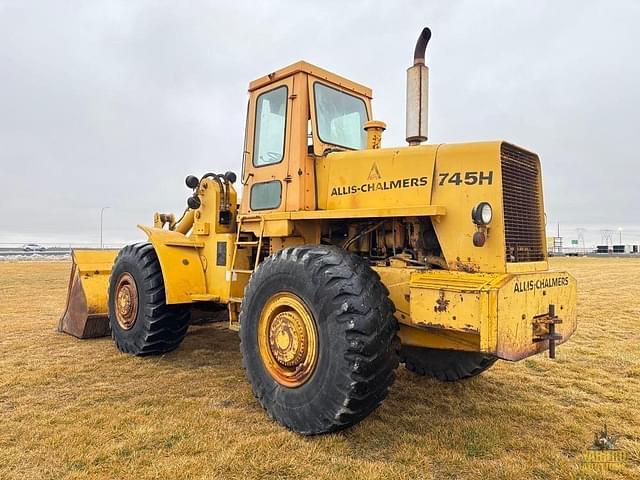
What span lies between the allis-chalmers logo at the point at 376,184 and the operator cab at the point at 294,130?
41 centimetres

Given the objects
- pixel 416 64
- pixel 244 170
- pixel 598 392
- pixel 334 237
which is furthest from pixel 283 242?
pixel 598 392

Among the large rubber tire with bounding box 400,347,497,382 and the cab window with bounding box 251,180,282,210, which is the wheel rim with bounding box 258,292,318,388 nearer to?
the cab window with bounding box 251,180,282,210

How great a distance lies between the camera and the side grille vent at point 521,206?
3975mm

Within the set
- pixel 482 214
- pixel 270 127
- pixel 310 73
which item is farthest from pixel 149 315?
pixel 482 214

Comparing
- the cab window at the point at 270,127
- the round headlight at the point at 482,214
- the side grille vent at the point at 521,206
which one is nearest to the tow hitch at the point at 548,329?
the side grille vent at the point at 521,206

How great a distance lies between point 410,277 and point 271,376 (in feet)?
4.79

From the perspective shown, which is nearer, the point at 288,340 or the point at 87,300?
the point at 288,340

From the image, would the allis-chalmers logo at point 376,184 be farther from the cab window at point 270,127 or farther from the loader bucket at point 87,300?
the loader bucket at point 87,300

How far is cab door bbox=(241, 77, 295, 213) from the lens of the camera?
531cm

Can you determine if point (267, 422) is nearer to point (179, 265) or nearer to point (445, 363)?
point (445, 363)

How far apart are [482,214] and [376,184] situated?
1.14 metres

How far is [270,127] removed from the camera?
18.5 ft

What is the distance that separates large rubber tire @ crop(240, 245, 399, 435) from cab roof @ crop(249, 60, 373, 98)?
7.09 feet

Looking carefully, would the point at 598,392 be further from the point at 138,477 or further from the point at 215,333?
the point at 215,333
